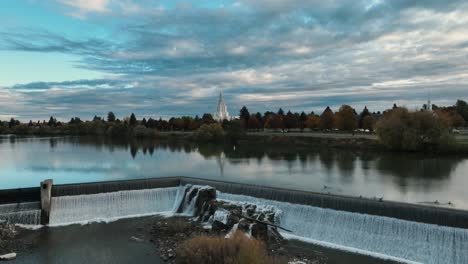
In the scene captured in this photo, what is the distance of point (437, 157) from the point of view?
36.2m

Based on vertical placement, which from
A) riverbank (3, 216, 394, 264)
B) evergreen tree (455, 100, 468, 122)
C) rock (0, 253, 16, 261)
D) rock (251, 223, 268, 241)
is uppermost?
evergreen tree (455, 100, 468, 122)

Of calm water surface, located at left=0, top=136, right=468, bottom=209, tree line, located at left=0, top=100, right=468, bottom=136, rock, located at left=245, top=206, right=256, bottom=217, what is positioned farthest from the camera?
tree line, located at left=0, top=100, right=468, bottom=136

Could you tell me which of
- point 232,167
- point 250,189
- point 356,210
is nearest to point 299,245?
point 356,210

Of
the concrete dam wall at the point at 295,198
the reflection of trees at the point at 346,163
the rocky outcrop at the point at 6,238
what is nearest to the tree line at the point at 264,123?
the reflection of trees at the point at 346,163

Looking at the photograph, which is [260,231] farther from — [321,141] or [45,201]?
[321,141]

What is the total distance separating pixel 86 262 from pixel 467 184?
831 inches

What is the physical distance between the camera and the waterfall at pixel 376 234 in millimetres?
11469

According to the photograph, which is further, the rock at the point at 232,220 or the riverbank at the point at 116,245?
the rock at the point at 232,220

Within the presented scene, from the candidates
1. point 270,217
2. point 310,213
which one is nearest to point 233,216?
point 270,217

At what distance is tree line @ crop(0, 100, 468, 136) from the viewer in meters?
62.0

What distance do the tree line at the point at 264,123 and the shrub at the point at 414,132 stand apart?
1392 millimetres

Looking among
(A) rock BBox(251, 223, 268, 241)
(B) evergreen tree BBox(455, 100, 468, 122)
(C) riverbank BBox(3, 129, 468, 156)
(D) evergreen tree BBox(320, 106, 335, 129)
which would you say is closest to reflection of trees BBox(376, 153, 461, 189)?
(C) riverbank BBox(3, 129, 468, 156)

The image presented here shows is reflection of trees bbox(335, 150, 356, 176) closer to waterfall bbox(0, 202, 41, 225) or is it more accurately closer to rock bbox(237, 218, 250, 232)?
rock bbox(237, 218, 250, 232)

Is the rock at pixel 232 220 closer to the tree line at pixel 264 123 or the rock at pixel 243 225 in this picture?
the rock at pixel 243 225
